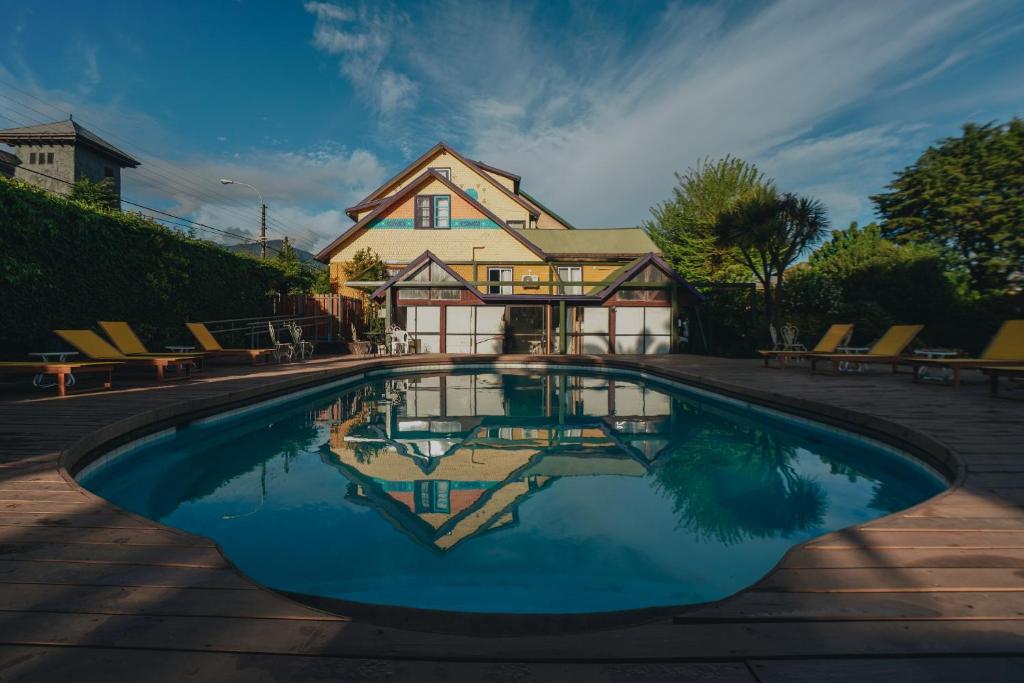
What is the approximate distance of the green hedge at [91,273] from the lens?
839cm

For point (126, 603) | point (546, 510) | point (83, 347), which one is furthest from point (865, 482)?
point (83, 347)

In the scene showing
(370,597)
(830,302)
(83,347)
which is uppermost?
(830,302)

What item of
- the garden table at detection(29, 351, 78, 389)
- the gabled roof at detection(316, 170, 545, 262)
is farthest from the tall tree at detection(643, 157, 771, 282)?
the garden table at detection(29, 351, 78, 389)

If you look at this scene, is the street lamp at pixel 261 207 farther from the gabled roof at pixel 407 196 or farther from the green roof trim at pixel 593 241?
the green roof trim at pixel 593 241

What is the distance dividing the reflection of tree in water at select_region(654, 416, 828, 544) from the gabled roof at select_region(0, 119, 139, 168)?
42760 mm

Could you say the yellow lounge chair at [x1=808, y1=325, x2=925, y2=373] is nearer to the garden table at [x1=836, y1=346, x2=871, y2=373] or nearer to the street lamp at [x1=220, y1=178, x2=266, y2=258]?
the garden table at [x1=836, y1=346, x2=871, y2=373]

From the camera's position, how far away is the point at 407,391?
1132 centimetres

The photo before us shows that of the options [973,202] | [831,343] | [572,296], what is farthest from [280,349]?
[973,202]

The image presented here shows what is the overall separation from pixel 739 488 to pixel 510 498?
232 cm

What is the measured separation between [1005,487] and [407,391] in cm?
979

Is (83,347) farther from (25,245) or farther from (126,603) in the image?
(126,603)

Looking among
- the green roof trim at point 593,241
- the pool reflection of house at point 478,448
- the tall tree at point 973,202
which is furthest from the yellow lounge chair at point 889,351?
the green roof trim at point 593,241

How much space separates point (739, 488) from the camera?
5000 mm

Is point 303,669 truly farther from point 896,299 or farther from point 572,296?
point 896,299
